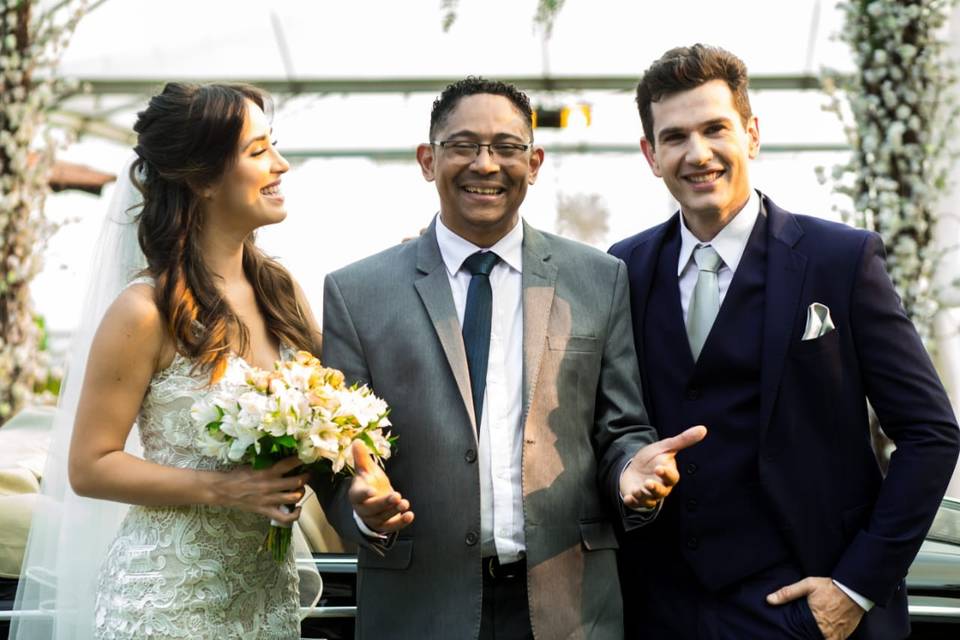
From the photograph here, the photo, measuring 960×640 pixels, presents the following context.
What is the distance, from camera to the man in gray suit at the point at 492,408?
268cm

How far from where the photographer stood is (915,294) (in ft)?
17.9

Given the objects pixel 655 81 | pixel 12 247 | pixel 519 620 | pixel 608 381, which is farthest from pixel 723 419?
pixel 12 247

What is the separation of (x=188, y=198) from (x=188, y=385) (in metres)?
0.53

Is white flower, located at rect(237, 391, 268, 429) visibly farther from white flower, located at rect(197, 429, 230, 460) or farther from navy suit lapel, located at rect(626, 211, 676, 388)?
navy suit lapel, located at rect(626, 211, 676, 388)

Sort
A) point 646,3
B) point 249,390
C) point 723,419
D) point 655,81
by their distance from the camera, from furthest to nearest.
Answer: point 646,3, point 655,81, point 723,419, point 249,390

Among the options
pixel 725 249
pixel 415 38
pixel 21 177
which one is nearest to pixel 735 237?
pixel 725 249

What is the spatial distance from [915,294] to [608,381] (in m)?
3.15

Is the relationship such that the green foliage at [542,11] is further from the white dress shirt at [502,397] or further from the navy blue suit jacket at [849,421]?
the navy blue suit jacket at [849,421]

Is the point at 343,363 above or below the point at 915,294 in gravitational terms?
below

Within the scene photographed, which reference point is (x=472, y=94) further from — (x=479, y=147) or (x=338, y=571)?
(x=338, y=571)

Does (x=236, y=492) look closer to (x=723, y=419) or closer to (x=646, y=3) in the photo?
(x=723, y=419)

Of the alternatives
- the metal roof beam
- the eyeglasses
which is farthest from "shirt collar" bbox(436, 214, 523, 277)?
the metal roof beam

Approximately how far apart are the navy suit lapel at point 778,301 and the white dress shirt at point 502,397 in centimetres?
60

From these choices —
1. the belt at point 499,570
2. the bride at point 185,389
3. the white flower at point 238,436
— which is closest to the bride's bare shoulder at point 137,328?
the bride at point 185,389
